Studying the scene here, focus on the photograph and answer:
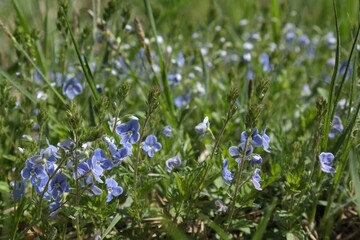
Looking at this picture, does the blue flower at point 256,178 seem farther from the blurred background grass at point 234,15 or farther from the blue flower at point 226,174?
the blurred background grass at point 234,15

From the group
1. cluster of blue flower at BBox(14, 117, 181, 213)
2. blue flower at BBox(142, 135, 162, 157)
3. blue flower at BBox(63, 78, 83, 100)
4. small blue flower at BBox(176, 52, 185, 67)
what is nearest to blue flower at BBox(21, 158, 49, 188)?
cluster of blue flower at BBox(14, 117, 181, 213)

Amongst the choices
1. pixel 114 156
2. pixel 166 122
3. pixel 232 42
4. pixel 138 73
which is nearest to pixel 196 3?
pixel 232 42

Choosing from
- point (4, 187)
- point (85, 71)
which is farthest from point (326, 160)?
point (4, 187)

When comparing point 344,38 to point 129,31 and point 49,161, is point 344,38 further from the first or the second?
point 49,161

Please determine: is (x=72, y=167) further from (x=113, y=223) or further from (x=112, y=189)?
(x=113, y=223)

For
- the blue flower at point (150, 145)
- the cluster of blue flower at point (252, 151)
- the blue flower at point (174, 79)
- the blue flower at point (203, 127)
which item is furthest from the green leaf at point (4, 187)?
the blue flower at point (174, 79)

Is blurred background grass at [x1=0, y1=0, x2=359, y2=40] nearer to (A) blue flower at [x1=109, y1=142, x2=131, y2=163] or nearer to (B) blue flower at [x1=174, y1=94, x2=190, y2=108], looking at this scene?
(B) blue flower at [x1=174, y1=94, x2=190, y2=108]
